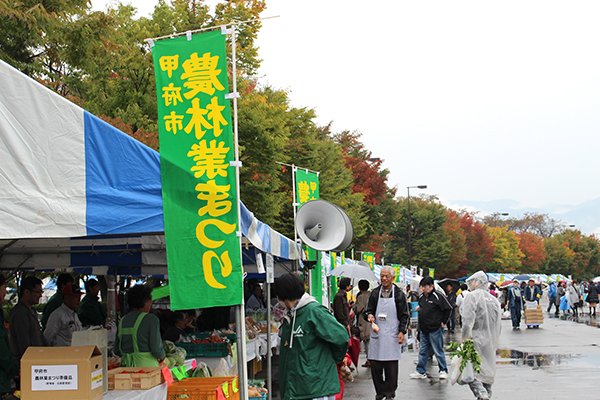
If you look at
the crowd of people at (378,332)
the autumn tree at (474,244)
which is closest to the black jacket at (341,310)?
the crowd of people at (378,332)

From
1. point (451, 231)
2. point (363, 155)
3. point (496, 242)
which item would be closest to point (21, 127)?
point (363, 155)

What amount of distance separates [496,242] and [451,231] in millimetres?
33284

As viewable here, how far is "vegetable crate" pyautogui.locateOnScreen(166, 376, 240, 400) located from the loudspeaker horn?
3.57 metres

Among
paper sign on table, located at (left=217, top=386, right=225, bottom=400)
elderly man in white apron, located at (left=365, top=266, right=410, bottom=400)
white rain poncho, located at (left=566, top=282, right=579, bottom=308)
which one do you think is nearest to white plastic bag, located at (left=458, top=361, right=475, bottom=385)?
elderly man in white apron, located at (left=365, top=266, right=410, bottom=400)

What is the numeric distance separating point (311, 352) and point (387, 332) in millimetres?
3741

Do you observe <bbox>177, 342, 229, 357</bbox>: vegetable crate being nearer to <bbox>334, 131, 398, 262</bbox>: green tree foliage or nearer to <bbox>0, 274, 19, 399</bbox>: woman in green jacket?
<bbox>0, 274, 19, 399</bbox>: woman in green jacket

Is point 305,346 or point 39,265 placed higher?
point 39,265

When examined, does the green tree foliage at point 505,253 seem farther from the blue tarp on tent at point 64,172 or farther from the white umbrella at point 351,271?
the blue tarp on tent at point 64,172

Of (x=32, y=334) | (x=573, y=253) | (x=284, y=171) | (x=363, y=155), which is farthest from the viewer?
(x=573, y=253)

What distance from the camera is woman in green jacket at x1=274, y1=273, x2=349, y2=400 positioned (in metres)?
4.38

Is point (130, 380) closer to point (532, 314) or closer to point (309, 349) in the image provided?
point (309, 349)

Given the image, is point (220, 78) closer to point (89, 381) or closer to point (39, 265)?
point (89, 381)

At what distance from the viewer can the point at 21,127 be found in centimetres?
398

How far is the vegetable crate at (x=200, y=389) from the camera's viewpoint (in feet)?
18.1
